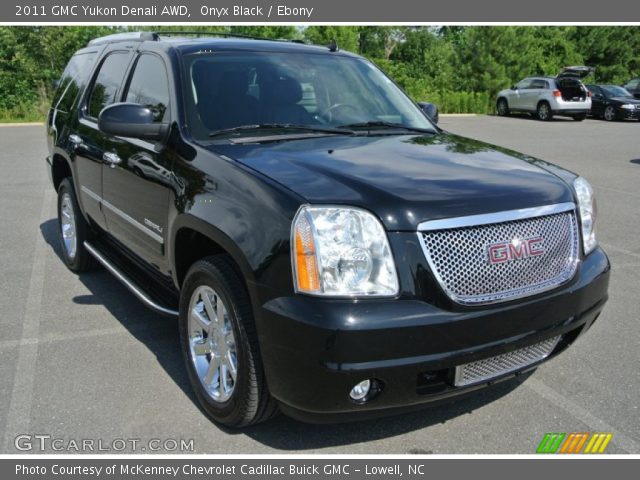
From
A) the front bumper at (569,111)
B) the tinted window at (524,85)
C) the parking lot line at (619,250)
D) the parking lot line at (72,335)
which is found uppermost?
the tinted window at (524,85)

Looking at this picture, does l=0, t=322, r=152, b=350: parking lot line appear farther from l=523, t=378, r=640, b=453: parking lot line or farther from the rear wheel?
the rear wheel

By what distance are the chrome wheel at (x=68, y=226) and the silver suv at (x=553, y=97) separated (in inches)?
880

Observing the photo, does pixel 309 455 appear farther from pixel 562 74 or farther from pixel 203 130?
pixel 562 74

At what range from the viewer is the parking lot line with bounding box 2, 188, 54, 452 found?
3.33 metres

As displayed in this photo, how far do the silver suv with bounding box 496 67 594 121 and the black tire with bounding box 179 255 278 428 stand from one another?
2415 cm

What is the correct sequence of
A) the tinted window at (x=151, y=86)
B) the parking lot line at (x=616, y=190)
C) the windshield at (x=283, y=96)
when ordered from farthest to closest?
the parking lot line at (x=616, y=190)
the tinted window at (x=151, y=86)
the windshield at (x=283, y=96)

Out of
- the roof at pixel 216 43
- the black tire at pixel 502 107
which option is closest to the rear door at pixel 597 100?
the black tire at pixel 502 107

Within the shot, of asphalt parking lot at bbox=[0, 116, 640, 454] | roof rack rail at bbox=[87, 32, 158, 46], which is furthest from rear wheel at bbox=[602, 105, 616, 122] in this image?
roof rack rail at bbox=[87, 32, 158, 46]

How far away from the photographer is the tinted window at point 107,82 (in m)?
4.81

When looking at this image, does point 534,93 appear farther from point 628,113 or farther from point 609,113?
point 628,113

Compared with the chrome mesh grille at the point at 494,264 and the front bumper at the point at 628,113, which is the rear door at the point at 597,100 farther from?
the chrome mesh grille at the point at 494,264

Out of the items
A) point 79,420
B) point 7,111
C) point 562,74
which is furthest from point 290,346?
point 562,74

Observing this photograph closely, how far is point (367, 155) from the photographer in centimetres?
341

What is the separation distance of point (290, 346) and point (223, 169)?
1.00m
